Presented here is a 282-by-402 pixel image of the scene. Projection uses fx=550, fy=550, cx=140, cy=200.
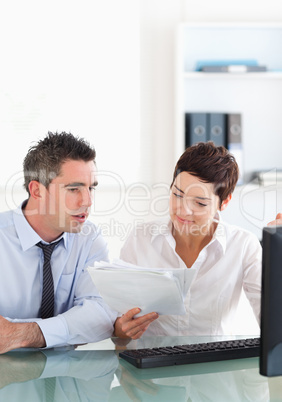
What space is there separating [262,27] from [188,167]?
1.73 meters

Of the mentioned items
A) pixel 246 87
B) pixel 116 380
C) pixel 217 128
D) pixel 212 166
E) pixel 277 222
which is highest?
pixel 246 87

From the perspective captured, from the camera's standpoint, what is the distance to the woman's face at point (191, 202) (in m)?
1.92

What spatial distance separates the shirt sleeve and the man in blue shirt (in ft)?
1.58

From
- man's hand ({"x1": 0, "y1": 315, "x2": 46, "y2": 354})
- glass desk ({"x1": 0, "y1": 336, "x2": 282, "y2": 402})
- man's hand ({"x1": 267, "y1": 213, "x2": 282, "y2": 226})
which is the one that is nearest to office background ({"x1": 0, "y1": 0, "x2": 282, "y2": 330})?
man's hand ({"x1": 267, "y1": 213, "x2": 282, "y2": 226})

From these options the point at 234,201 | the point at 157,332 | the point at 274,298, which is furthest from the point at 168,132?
the point at 274,298

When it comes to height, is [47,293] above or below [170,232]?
below

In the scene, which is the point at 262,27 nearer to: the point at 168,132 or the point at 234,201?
the point at 168,132

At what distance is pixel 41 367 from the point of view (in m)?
1.34

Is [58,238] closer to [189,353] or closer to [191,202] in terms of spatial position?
[191,202]

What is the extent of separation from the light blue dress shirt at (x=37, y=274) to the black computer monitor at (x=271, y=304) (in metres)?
0.76

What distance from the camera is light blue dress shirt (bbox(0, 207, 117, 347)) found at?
1.79 meters

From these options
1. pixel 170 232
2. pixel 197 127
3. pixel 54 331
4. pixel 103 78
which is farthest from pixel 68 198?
pixel 103 78

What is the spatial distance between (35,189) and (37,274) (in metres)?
0.31

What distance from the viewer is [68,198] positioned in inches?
74.5
